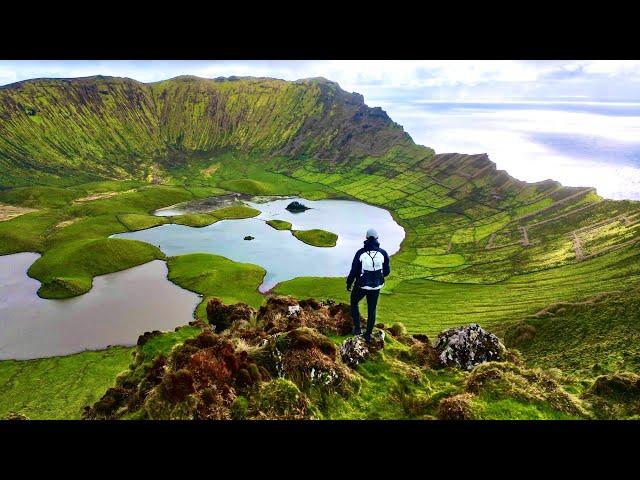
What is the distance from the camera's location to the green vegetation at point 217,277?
5844 cm

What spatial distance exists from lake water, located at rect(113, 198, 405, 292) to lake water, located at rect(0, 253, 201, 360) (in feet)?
46.1

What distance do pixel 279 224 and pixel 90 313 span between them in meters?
53.9

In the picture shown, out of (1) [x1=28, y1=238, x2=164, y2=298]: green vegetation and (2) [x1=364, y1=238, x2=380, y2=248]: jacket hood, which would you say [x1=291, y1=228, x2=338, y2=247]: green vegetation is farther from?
(2) [x1=364, y1=238, x2=380, y2=248]: jacket hood

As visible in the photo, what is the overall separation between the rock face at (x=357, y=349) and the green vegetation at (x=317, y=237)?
72343 mm

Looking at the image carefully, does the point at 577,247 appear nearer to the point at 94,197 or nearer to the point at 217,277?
the point at 217,277

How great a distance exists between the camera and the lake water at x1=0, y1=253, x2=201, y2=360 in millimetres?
43781

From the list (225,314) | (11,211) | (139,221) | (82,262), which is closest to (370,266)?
(225,314)

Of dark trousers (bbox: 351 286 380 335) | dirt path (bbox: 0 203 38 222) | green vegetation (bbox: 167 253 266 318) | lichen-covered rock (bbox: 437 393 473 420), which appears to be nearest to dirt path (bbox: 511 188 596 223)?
green vegetation (bbox: 167 253 266 318)

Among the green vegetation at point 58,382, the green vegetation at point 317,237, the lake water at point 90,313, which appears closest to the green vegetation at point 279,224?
the green vegetation at point 317,237

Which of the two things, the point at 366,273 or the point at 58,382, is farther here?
the point at 58,382

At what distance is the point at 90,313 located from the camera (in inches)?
2037
